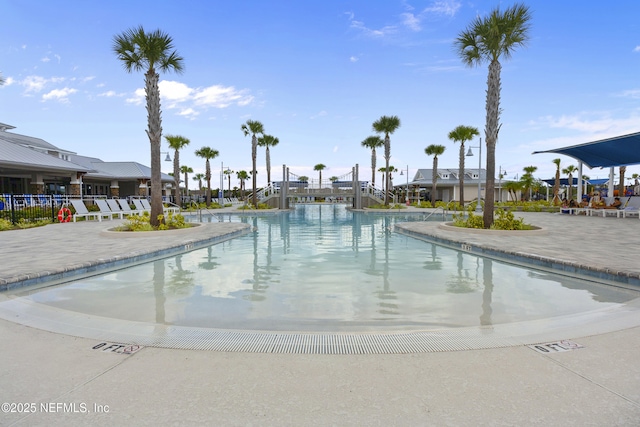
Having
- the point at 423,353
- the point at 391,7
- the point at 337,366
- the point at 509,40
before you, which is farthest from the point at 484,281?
the point at 391,7

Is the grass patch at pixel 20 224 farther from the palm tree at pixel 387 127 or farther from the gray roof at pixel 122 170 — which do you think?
the palm tree at pixel 387 127

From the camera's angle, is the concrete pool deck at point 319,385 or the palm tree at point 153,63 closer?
the concrete pool deck at point 319,385

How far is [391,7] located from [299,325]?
57.6ft

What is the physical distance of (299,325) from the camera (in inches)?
173

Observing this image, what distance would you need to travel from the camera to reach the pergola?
2030cm

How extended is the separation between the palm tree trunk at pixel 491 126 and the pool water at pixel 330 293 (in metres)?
5.31

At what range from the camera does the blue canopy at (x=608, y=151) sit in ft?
66.6

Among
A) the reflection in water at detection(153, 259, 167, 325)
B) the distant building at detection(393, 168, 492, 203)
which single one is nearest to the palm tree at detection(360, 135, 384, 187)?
the distant building at detection(393, 168, 492, 203)

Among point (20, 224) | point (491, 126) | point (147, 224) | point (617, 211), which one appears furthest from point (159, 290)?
point (617, 211)

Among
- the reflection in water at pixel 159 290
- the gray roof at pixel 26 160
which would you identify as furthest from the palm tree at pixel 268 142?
the reflection in water at pixel 159 290

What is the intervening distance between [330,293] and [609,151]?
25605 millimetres

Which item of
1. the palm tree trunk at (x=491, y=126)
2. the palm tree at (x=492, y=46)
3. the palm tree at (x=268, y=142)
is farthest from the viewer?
the palm tree at (x=268, y=142)

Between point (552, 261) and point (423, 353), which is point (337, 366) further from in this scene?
point (552, 261)

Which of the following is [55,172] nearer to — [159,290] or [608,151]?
[159,290]
